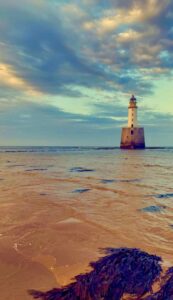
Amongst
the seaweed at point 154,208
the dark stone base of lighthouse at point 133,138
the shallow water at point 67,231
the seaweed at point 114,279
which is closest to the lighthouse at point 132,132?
the dark stone base of lighthouse at point 133,138

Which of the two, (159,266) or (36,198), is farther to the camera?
(36,198)

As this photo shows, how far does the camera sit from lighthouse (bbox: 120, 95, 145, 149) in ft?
233

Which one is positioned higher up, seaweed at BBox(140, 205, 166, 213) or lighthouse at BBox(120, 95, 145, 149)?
lighthouse at BBox(120, 95, 145, 149)

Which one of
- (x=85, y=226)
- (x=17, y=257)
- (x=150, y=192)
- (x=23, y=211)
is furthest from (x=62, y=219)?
(x=150, y=192)

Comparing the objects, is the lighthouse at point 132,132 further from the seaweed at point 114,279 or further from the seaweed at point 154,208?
the seaweed at point 114,279

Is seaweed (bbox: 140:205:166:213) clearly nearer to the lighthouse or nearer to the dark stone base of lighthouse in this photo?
the lighthouse

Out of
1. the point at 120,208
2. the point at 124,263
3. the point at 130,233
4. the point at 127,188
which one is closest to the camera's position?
the point at 124,263

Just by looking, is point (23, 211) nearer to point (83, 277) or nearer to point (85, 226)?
point (85, 226)

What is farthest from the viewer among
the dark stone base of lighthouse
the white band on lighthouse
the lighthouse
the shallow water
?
the dark stone base of lighthouse

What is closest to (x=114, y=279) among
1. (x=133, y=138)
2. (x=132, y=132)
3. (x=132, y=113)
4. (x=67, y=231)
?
(x=67, y=231)

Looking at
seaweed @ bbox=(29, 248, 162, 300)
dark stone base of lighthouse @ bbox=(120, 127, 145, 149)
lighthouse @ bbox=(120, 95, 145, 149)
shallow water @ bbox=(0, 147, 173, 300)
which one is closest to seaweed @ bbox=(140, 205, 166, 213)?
shallow water @ bbox=(0, 147, 173, 300)

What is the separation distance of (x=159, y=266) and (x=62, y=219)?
3350 millimetres

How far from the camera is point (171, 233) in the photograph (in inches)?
228

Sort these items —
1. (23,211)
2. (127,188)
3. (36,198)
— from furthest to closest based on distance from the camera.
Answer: (127,188) → (36,198) → (23,211)
